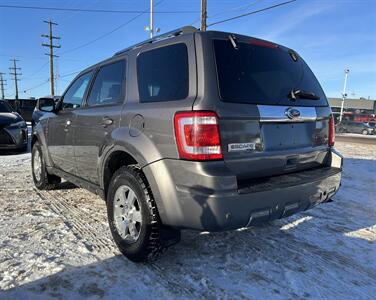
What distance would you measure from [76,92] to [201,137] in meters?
2.69

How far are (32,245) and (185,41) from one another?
2.43m

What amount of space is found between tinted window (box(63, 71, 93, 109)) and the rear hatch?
217cm

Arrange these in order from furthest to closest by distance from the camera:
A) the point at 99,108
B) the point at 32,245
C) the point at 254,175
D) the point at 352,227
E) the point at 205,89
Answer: the point at 352,227
the point at 99,108
the point at 32,245
the point at 254,175
the point at 205,89

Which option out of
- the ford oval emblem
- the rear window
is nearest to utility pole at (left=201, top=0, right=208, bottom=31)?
the rear window

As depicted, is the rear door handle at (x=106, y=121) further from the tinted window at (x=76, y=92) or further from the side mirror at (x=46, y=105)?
the side mirror at (x=46, y=105)

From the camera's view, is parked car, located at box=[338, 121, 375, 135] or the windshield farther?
parked car, located at box=[338, 121, 375, 135]

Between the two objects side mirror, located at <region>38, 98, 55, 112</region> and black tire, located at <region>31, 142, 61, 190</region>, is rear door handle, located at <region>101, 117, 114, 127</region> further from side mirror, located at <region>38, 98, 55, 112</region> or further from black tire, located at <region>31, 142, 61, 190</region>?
black tire, located at <region>31, 142, 61, 190</region>

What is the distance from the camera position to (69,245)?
3.36 meters

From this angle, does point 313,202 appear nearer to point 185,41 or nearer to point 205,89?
point 205,89

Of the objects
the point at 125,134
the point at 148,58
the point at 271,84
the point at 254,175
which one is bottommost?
the point at 254,175

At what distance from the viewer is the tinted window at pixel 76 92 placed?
4273 mm

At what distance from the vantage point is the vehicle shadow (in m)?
2.59

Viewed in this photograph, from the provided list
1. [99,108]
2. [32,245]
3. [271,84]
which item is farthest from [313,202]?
[32,245]

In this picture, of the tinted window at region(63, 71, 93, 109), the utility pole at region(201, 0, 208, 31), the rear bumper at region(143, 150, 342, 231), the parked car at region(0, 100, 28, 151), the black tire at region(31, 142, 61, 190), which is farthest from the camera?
the utility pole at region(201, 0, 208, 31)
